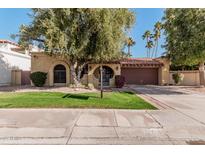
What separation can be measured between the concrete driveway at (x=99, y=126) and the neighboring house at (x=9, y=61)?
61.0 feet

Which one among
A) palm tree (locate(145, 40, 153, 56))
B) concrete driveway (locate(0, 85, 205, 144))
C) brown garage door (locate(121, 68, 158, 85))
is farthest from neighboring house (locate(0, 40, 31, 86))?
palm tree (locate(145, 40, 153, 56))

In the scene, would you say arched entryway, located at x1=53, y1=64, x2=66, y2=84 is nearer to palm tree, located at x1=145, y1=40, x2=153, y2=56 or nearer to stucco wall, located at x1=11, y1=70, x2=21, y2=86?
stucco wall, located at x1=11, y1=70, x2=21, y2=86

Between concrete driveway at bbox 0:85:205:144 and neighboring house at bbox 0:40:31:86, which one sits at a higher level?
neighboring house at bbox 0:40:31:86

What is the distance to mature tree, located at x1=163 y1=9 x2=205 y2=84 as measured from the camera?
61.8ft

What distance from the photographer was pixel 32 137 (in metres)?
6.96

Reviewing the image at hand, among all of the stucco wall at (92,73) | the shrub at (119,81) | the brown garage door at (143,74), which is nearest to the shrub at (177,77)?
the brown garage door at (143,74)

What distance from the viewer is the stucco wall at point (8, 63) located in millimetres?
28531

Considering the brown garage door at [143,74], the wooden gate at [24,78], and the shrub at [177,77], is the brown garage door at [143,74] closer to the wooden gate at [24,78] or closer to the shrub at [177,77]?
the shrub at [177,77]

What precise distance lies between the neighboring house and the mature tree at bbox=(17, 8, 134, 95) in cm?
879

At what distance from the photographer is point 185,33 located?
66.1ft

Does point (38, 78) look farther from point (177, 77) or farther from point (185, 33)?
point (177, 77)

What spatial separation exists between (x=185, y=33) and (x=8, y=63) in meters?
19.7
